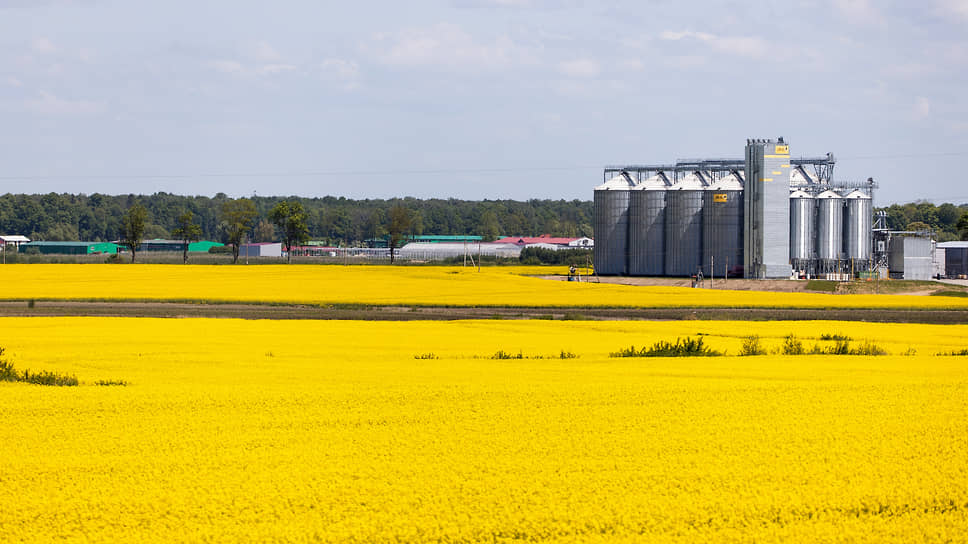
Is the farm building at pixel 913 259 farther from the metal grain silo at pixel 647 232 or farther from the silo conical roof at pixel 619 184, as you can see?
the silo conical roof at pixel 619 184

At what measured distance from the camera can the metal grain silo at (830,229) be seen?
98375 millimetres

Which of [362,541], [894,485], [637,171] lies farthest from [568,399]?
[637,171]

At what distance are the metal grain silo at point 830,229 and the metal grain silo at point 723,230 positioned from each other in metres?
8.58

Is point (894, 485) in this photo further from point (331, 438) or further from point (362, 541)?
point (331, 438)

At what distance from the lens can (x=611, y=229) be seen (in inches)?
4156

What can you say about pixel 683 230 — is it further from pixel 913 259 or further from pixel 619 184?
pixel 913 259

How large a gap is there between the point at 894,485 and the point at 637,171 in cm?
10502

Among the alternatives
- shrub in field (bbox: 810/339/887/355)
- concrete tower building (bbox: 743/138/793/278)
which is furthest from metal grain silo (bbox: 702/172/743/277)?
shrub in field (bbox: 810/339/887/355)

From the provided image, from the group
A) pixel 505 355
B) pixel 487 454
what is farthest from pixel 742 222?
pixel 487 454

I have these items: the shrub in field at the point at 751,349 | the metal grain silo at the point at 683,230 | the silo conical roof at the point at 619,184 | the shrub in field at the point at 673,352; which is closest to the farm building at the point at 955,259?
the metal grain silo at the point at 683,230

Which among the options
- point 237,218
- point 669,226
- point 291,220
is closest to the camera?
point 669,226

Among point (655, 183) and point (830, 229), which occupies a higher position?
point (655, 183)

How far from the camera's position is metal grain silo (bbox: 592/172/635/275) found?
105000 millimetres

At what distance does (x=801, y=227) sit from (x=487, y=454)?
90532mm
